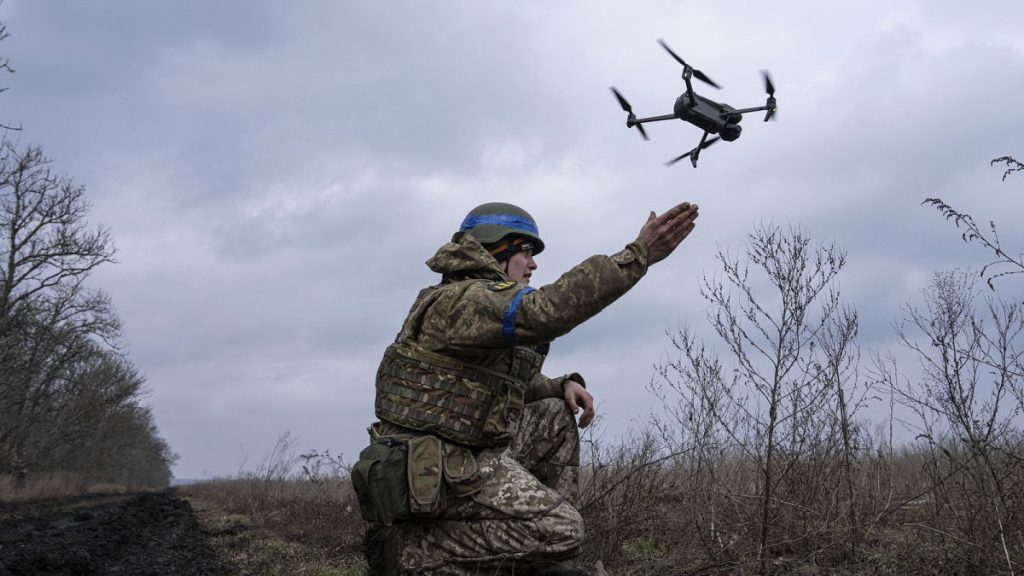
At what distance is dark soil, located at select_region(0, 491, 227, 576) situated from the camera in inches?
253

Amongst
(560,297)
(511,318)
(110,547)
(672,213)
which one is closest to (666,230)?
(672,213)

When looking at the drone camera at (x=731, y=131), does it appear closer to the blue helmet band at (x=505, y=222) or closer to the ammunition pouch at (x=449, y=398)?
the blue helmet band at (x=505, y=222)

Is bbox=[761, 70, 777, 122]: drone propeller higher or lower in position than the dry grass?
higher

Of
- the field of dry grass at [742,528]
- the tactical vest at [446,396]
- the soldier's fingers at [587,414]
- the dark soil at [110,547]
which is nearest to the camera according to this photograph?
the tactical vest at [446,396]

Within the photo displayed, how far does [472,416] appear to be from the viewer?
339 cm

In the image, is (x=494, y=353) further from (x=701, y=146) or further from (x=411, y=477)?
(x=701, y=146)

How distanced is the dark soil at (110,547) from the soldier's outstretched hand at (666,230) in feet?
15.9

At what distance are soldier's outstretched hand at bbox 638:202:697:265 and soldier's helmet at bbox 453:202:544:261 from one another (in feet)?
2.56

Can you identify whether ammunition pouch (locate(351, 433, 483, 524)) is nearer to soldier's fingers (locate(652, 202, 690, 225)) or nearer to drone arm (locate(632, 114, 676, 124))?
soldier's fingers (locate(652, 202, 690, 225))

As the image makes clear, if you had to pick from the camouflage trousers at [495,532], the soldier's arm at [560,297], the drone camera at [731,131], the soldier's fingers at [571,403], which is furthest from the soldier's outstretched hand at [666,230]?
the drone camera at [731,131]

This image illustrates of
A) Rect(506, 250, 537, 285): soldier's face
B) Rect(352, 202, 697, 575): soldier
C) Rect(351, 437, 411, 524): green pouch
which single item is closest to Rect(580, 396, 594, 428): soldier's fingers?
Rect(352, 202, 697, 575): soldier

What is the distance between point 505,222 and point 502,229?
5 centimetres

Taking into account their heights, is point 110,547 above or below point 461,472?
below

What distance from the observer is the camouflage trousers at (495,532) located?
327 centimetres
